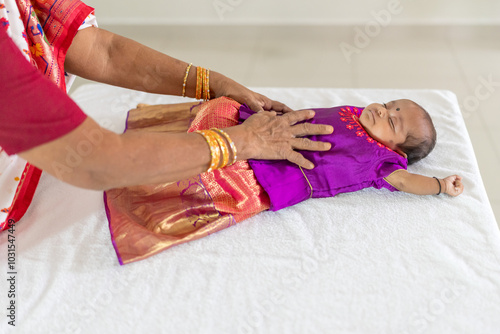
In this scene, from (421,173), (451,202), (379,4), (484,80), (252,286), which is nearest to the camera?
(252,286)

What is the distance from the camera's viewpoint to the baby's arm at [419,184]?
1.43 metres

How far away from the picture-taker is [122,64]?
62.9 inches

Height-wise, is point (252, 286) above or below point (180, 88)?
below

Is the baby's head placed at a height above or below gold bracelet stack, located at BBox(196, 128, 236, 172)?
above

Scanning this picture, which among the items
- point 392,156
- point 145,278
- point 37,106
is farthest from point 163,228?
point 392,156

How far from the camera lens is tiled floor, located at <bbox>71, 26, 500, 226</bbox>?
294 centimetres

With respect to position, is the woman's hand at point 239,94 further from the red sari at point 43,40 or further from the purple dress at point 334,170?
the red sari at point 43,40

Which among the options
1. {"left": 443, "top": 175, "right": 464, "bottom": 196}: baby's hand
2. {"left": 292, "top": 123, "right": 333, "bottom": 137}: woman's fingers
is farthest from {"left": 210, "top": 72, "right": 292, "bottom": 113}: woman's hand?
{"left": 443, "top": 175, "right": 464, "bottom": 196}: baby's hand

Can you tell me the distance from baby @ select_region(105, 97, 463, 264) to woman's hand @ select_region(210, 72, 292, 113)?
37mm

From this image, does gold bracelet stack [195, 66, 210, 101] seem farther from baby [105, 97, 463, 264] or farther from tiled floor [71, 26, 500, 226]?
tiled floor [71, 26, 500, 226]

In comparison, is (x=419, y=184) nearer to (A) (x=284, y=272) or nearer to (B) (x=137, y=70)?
(A) (x=284, y=272)

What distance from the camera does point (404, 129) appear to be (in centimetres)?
155

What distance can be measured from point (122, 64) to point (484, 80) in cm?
233

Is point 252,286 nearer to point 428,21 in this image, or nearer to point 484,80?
point 484,80
